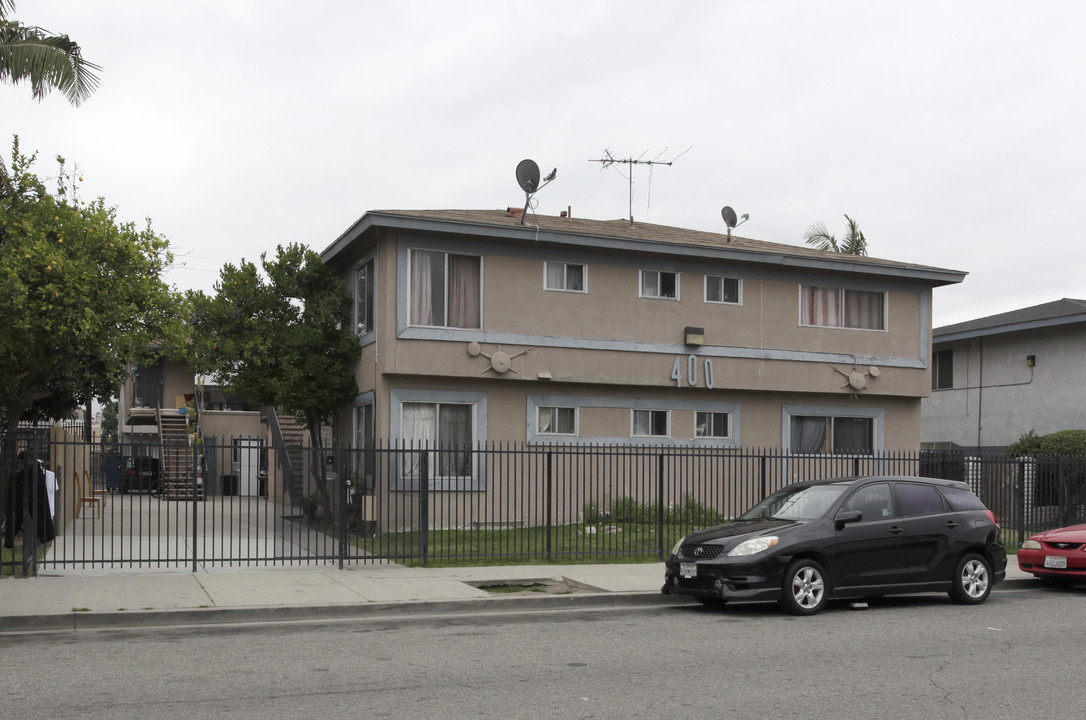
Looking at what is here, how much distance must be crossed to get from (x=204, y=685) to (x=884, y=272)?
20.6 metres

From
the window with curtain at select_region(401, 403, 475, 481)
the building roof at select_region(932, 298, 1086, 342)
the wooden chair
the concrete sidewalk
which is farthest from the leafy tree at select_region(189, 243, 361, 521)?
the building roof at select_region(932, 298, 1086, 342)

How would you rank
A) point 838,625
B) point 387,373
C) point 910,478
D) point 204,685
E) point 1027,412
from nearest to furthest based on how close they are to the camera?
1. point 204,685
2. point 838,625
3. point 910,478
4. point 387,373
5. point 1027,412

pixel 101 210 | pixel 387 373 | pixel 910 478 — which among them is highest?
pixel 101 210

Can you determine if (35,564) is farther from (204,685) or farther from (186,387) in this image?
(186,387)

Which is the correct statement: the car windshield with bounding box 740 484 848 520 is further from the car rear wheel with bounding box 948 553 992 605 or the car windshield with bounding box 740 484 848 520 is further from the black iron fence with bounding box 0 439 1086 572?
the black iron fence with bounding box 0 439 1086 572

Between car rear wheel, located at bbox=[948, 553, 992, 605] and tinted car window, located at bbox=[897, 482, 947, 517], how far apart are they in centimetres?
72

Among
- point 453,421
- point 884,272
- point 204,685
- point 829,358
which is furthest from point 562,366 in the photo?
point 204,685

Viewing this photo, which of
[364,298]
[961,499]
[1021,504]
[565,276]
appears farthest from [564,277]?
[961,499]

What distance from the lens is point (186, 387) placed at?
133ft

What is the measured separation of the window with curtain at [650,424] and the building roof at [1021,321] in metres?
12.4

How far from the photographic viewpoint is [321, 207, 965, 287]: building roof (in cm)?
2031

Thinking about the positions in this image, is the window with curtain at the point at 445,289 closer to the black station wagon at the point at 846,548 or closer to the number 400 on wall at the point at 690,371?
the number 400 on wall at the point at 690,371

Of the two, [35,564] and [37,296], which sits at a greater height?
[37,296]

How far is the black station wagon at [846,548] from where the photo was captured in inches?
467
